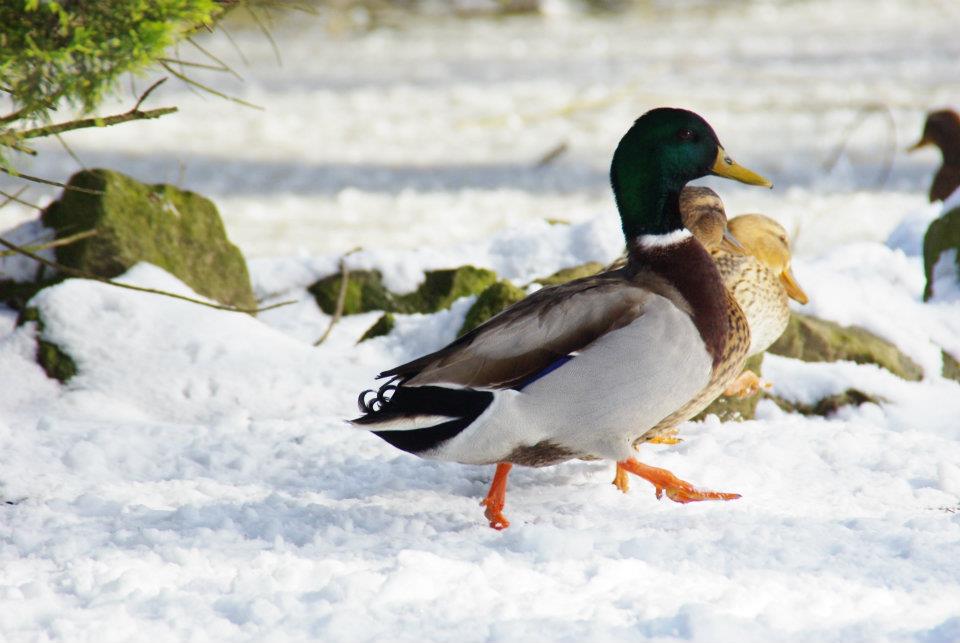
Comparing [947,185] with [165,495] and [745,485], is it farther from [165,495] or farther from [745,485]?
[165,495]

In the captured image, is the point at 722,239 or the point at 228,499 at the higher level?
the point at 722,239

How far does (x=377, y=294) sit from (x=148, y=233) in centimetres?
103

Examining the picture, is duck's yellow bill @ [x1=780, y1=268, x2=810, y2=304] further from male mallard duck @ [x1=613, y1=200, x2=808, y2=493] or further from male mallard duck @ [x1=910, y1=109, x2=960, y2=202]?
male mallard duck @ [x1=910, y1=109, x2=960, y2=202]

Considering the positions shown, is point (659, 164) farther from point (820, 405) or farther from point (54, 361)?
point (54, 361)

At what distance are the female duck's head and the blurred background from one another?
266 centimetres

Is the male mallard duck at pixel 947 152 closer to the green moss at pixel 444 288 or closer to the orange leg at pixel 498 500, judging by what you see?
the green moss at pixel 444 288

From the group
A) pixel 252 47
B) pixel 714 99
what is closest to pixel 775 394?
pixel 714 99

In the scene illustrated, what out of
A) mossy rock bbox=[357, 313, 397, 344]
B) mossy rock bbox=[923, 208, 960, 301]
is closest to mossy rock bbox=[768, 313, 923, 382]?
mossy rock bbox=[923, 208, 960, 301]

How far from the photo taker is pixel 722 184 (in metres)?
8.89

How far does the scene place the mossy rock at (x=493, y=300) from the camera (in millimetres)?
4254

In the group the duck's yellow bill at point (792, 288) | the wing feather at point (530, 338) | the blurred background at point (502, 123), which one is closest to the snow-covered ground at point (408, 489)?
the blurred background at point (502, 123)

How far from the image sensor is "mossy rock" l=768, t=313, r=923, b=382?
4652 millimetres

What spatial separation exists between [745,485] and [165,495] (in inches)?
59.8

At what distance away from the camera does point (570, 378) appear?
2859mm
